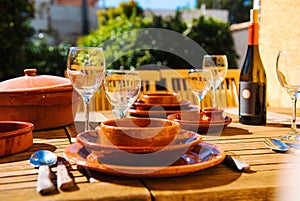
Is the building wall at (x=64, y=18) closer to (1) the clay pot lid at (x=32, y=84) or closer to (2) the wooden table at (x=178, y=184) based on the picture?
(1) the clay pot lid at (x=32, y=84)

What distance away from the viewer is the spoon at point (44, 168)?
0.58 m

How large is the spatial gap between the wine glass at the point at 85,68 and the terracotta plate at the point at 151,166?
0.27 metres

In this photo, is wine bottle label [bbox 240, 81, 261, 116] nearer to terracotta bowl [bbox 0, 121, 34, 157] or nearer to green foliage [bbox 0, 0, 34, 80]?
terracotta bowl [bbox 0, 121, 34, 157]

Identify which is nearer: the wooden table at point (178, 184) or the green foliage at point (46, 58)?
the wooden table at point (178, 184)

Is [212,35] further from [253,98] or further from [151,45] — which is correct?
[253,98]

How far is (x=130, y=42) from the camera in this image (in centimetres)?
397

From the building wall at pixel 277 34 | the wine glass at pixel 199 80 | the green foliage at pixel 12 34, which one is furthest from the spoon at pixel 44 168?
the green foliage at pixel 12 34

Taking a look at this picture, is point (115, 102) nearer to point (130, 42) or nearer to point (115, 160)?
point (115, 160)


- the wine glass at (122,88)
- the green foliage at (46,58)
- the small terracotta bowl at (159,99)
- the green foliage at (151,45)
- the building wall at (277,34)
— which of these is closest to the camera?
the wine glass at (122,88)

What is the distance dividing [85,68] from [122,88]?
0.17m

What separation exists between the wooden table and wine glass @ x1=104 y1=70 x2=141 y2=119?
1.18 ft

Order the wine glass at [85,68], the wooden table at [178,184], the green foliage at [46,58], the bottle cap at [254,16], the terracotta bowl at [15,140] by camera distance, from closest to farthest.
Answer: the wooden table at [178,184] → the terracotta bowl at [15,140] → the wine glass at [85,68] → the bottle cap at [254,16] → the green foliage at [46,58]

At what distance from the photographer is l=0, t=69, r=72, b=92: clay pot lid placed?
44.9 inches

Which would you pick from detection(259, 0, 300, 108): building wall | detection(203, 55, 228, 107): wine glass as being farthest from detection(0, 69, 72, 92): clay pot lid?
detection(259, 0, 300, 108): building wall
